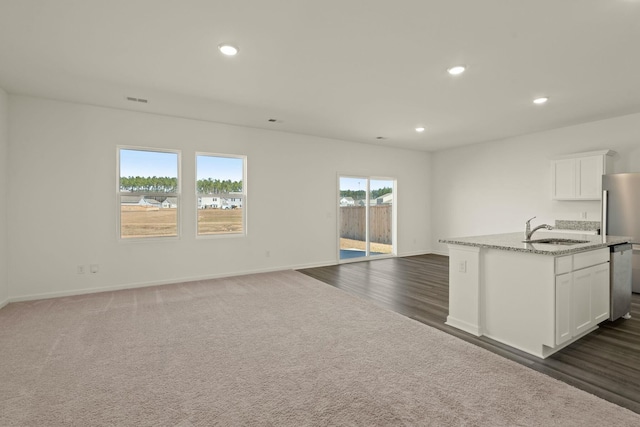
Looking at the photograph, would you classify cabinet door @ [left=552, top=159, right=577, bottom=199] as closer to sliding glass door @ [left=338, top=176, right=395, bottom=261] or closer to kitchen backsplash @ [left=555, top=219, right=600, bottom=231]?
kitchen backsplash @ [left=555, top=219, right=600, bottom=231]

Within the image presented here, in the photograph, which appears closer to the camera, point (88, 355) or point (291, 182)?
point (88, 355)

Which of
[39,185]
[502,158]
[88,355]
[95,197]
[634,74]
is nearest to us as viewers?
[88,355]

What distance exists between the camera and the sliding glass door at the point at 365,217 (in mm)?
7215

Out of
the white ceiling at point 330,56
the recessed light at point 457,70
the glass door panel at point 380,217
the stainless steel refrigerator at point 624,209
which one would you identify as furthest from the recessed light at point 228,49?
the stainless steel refrigerator at point 624,209

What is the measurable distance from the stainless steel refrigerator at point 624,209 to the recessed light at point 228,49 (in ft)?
18.8

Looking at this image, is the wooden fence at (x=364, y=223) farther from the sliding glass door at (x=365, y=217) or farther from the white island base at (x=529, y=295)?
the white island base at (x=529, y=295)

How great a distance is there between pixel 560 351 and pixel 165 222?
5421 mm

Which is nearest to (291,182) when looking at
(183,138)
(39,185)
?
(183,138)

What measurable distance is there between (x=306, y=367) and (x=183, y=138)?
173 inches

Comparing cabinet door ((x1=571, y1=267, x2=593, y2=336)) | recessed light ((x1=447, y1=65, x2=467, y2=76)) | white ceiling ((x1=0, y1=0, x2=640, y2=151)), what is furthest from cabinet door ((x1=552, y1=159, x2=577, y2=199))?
recessed light ((x1=447, y1=65, x2=467, y2=76))

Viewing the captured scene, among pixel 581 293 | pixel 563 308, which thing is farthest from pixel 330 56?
pixel 581 293

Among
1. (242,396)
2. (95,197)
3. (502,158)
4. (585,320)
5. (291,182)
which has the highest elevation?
(502,158)

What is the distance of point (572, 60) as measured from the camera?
3.18 m

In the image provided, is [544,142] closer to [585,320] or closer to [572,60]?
[572,60]
